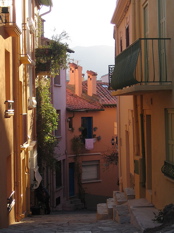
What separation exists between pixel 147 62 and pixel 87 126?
64.8 ft

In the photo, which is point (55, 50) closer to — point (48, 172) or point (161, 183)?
point (48, 172)

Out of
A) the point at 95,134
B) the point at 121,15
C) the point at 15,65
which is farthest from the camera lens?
the point at 95,134

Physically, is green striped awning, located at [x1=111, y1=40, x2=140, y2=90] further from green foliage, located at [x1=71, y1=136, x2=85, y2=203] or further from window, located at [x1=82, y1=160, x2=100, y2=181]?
window, located at [x1=82, y1=160, x2=100, y2=181]

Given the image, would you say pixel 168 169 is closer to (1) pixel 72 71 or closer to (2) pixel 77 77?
(2) pixel 77 77

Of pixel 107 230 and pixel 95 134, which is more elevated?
pixel 95 134

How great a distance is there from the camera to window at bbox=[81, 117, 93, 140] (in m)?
30.2

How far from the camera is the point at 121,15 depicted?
18.3m

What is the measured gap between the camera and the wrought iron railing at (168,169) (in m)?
10.1

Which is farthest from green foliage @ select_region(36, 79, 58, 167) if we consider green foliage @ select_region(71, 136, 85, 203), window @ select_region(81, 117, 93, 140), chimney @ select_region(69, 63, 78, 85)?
chimney @ select_region(69, 63, 78, 85)

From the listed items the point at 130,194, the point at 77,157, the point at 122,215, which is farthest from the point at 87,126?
the point at 122,215

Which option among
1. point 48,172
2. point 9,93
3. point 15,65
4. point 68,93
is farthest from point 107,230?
point 68,93

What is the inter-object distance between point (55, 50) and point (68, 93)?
12.9 metres

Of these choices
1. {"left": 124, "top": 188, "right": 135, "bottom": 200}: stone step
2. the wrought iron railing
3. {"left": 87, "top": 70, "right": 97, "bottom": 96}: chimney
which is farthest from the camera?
{"left": 87, "top": 70, "right": 97, "bottom": 96}: chimney

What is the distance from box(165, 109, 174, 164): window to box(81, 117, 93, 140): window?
1935 cm
